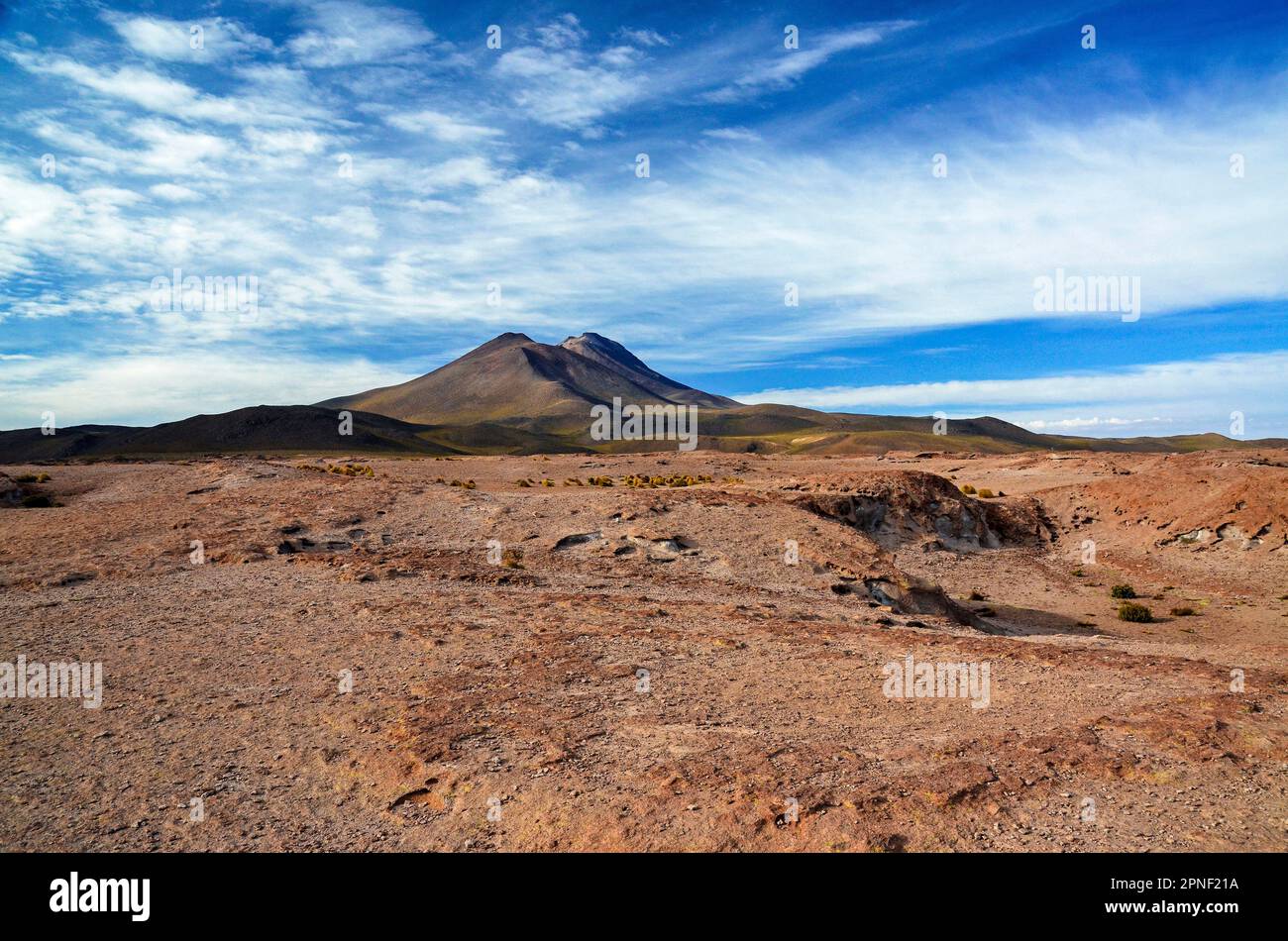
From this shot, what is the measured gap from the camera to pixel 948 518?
96.8 ft

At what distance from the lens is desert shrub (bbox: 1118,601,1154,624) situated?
21.3 m

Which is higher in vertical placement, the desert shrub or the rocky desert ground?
the rocky desert ground

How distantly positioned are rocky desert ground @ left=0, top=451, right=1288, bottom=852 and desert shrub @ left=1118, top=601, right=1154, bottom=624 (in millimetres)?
431

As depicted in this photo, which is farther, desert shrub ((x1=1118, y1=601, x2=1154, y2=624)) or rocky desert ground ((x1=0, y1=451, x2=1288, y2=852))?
desert shrub ((x1=1118, y1=601, x2=1154, y2=624))

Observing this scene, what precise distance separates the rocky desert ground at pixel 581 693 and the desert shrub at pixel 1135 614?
1.42ft

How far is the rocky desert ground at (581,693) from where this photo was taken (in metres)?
5.94

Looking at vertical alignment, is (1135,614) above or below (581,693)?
below

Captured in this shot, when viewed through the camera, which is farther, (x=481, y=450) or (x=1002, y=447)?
(x=1002, y=447)

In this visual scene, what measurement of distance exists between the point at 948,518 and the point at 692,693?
2318 cm

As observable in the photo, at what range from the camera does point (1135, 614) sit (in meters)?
21.4

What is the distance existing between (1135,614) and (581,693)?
62.4 ft

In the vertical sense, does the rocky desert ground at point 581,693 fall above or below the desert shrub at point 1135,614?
above
